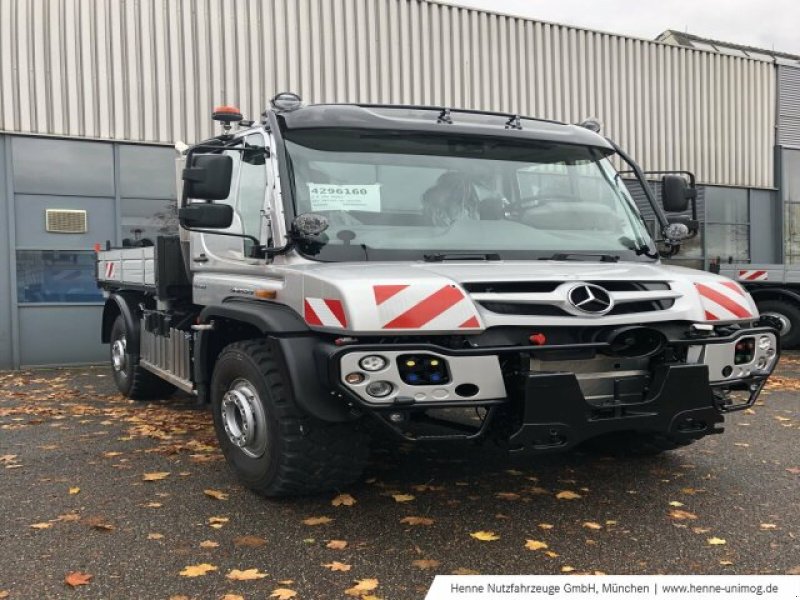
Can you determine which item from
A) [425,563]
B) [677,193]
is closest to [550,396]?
[425,563]

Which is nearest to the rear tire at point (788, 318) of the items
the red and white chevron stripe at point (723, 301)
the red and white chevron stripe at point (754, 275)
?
the red and white chevron stripe at point (754, 275)

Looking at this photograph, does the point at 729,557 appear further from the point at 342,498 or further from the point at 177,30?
the point at 177,30

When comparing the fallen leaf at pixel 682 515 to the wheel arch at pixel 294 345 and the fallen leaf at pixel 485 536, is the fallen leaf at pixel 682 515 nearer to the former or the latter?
the fallen leaf at pixel 485 536

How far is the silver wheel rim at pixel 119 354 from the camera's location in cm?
751

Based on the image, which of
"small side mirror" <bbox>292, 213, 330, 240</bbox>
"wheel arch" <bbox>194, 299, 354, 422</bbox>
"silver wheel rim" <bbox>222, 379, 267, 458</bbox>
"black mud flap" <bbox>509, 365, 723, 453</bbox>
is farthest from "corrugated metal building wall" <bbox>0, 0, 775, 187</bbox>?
"black mud flap" <bbox>509, 365, 723, 453</bbox>

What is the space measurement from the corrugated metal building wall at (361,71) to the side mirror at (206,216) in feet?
24.0

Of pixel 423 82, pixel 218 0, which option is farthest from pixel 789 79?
pixel 218 0

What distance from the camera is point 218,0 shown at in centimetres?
1114

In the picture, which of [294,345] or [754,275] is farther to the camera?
[754,275]

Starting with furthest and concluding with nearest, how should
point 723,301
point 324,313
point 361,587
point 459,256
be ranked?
point 459,256 → point 723,301 → point 324,313 → point 361,587

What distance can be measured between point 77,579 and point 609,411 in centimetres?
254

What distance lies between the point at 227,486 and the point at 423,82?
9.68m

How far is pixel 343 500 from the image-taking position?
408 centimetres

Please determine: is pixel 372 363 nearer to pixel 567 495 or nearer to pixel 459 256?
pixel 459 256
